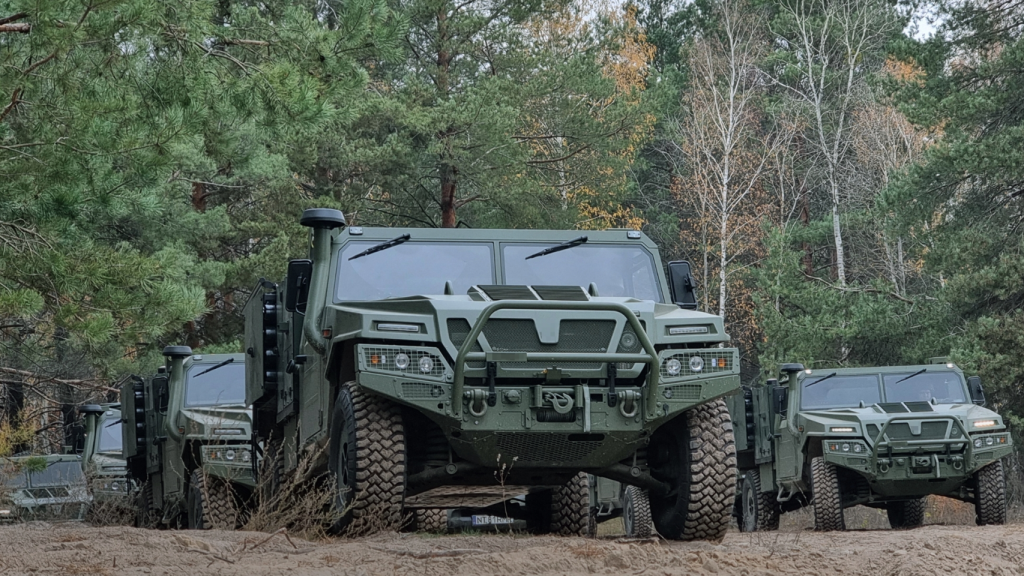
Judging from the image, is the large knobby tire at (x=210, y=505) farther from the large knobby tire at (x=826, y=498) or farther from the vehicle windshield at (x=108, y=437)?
the vehicle windshield at (x=108, y=437)

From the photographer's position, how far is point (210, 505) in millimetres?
12617

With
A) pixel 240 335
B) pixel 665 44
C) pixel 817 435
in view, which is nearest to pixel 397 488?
pixel 817 435

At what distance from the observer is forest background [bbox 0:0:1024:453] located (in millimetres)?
10977

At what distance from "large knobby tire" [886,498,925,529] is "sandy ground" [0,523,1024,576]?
8783mm

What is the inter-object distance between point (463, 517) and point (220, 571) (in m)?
7.75

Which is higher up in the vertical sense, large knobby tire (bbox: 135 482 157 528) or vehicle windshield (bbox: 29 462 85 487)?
large knobby tire (bbox: 135 482 157 528)

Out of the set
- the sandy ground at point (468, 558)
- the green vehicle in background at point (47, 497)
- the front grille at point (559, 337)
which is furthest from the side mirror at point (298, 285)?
the green vehicle in background at point (47, 497)

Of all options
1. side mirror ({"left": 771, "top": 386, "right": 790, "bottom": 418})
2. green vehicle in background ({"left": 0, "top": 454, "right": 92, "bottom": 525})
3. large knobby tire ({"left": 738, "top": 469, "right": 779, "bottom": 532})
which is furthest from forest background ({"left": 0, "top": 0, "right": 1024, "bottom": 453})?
side mirror ({"left": 771, "top": 386, "right": 790, "bottom": 418})

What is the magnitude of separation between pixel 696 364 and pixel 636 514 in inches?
292

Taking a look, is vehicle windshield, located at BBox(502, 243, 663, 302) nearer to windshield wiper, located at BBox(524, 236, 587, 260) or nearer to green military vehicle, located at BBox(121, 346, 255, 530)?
windshield wiper, located at BBox(524, 236, 587, 260)

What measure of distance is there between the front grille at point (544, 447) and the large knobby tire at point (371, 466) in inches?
24.8

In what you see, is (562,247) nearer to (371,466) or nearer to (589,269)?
(589,269)

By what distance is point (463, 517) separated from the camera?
1415 cm

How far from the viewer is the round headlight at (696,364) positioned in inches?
331
